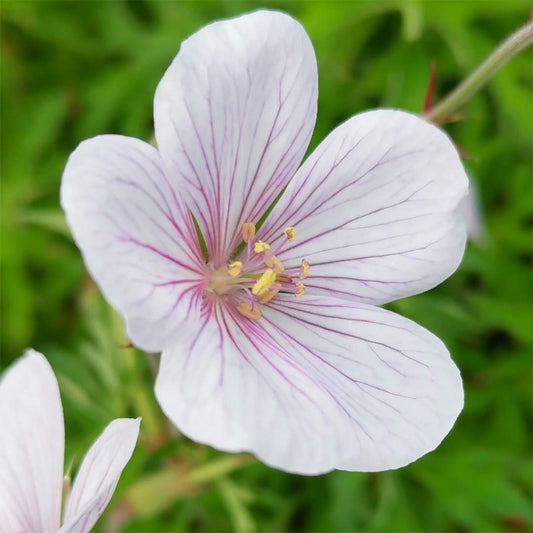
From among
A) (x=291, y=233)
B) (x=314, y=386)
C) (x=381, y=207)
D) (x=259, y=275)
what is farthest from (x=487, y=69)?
(x=314, y=386)

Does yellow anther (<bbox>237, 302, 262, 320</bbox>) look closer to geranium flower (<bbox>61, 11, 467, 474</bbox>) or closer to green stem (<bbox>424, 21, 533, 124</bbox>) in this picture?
geranium flower (<bbox>61, 11, 467, 474</bbox>)

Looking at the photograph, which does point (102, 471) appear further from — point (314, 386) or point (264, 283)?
point (264, 283)

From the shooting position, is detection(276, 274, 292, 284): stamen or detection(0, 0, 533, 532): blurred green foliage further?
detection(0, 0, 533, 532): blurred green foliage

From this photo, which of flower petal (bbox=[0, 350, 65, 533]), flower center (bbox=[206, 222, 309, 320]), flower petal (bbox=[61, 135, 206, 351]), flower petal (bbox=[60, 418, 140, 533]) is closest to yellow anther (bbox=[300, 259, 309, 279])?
flower center (bbox=[206, 222, 309, 320])

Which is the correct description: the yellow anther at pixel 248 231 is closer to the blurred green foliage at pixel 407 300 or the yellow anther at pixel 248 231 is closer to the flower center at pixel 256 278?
the flower center at pixel 256 278

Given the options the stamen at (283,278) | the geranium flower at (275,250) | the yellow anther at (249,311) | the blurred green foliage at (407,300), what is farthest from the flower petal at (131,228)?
the blurred green foliage at (407,300)

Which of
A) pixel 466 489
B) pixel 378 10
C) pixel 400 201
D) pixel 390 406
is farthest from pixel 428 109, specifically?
pixel 466 489
